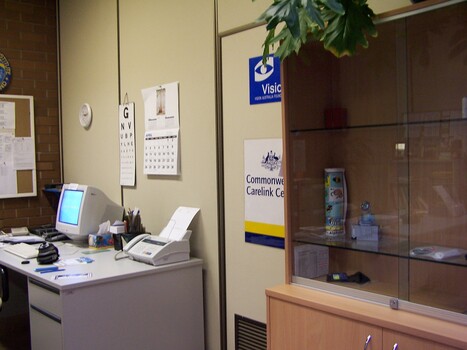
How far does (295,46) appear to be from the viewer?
5.68ft

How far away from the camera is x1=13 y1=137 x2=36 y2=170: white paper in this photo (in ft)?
14.6

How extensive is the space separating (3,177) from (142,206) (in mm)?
1660

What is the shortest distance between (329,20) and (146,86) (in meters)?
2.03

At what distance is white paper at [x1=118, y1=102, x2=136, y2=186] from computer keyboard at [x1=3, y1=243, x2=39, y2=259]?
825 millimetres

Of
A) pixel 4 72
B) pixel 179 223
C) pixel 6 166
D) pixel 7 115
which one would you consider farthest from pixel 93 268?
pixel 4 72

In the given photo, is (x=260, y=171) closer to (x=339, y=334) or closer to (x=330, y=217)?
(x=330, y=217)

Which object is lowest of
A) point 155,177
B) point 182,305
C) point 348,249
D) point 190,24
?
point 182,305

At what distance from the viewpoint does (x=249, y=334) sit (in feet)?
8.81

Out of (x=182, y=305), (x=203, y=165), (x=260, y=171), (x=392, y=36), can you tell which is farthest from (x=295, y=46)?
(x=182, y=305)

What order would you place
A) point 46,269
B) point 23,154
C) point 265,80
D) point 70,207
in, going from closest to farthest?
point 265,80 → point 46,269 → point 70,207 → point 23,154

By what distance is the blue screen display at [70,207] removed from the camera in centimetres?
348

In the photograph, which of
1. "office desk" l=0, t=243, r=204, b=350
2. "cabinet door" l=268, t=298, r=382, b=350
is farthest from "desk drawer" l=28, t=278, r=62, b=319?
"cabinet door" l=268, t=298, r=382, b=350

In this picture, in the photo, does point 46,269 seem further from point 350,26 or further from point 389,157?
point 350,26

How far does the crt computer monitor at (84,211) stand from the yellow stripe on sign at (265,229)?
1.34 m
